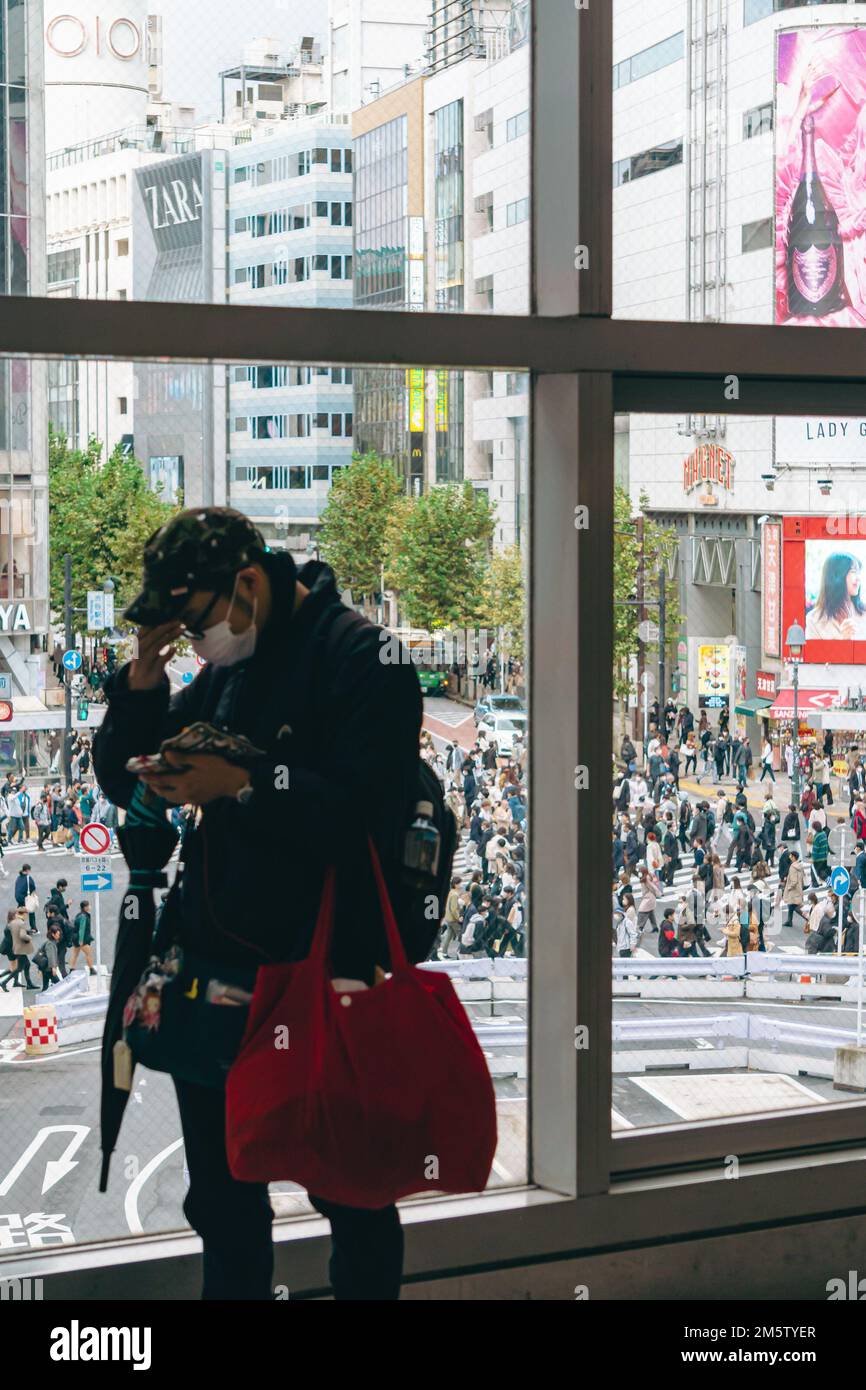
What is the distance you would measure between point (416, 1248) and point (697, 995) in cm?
74

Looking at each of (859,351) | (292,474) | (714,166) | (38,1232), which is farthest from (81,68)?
(38,1232)

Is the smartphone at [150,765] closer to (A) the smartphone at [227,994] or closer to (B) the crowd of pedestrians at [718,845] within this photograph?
(A) the smartphone at [227,994]

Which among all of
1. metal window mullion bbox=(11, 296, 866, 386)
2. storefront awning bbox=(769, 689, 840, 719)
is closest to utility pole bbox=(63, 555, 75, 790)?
metal window mullion bbox=(11, 296, 866, 386)

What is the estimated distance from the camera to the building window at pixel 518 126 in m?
2.86

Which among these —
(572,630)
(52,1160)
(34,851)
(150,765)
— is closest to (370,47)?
(572,630)

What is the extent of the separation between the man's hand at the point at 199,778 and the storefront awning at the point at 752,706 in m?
1.21

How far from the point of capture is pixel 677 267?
2979 mm

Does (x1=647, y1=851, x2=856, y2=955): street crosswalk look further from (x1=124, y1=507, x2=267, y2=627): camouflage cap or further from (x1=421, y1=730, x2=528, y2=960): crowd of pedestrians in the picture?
(x1=124, y1=507, x2=267, y2=627): camouflage cap

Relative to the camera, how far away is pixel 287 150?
283 centimetres

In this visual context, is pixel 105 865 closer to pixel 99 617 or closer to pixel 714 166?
pixel 99 617

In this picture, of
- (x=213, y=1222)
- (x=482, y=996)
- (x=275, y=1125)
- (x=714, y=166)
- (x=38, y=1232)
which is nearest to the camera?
(x=275, y=1125)

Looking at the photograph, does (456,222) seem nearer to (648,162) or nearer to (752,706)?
(648,162)

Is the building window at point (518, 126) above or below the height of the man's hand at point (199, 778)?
above

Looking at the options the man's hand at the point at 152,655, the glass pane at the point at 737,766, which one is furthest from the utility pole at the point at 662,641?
the man's hand at the point at 152,655
